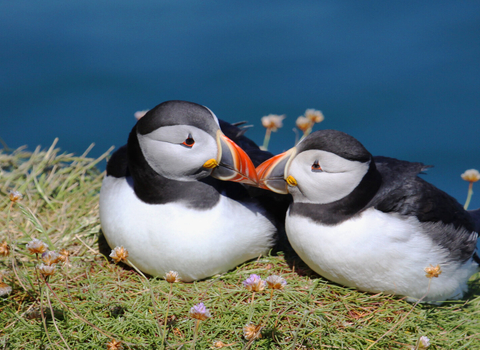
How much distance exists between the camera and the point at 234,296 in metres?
2.43

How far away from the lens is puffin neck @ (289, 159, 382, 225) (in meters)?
2.20

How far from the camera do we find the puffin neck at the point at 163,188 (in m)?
Result: 2.31

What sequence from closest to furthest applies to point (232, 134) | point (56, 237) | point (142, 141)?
point (142, 141) → point (232, 134) → point (56, 237)

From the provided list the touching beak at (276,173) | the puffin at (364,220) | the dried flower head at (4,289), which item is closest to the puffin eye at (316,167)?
the puffin at (364,220)

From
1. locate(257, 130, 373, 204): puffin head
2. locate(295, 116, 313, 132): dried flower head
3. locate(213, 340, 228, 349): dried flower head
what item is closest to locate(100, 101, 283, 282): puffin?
locate(257, 130, 373, 204): puffin head

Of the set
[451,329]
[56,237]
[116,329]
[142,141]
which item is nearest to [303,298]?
[451,329]

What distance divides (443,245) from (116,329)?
1.54 meters

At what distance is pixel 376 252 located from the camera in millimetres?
2191

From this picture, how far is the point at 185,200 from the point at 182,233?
16 cm

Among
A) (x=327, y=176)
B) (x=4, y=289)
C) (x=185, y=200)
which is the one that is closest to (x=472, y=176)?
(x=327, y=176)

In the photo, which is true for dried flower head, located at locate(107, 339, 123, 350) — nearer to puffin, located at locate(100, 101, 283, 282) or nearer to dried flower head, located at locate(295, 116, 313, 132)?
puffin, located at locate(100, 101, 283, 282)

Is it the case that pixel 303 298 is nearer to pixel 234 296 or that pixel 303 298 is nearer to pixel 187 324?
pixel 234 296

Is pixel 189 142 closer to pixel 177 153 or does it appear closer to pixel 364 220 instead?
pixel 177 153

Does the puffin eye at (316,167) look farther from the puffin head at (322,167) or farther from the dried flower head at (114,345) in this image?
the dried flower head at (114,345)
